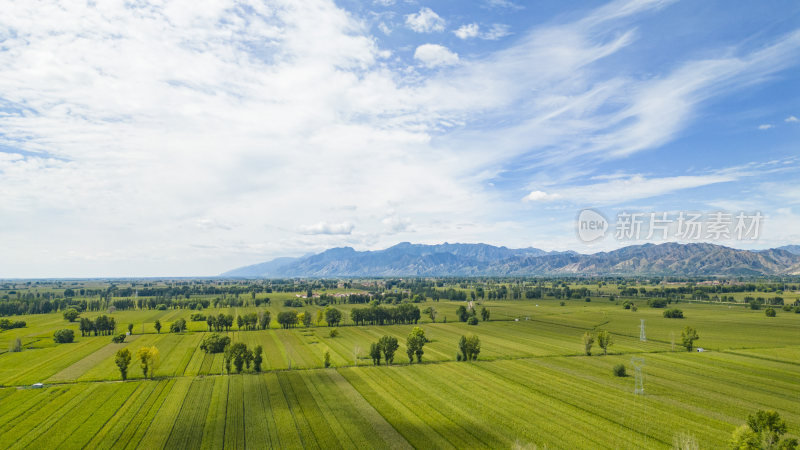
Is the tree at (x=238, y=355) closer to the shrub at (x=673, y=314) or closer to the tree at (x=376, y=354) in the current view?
the tree at (x=376, y=354)

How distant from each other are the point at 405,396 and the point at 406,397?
66 cm

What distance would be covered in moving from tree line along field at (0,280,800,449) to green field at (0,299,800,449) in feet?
1.13

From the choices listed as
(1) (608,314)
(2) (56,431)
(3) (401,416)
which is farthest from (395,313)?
(2) (56,431)

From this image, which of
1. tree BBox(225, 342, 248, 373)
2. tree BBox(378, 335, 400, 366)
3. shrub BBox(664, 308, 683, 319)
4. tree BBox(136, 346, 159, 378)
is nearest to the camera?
tree BBox(136, 346, 159, 378)

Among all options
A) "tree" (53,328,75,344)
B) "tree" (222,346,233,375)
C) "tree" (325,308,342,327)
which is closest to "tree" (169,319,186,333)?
"tree" (53,328,75,344)

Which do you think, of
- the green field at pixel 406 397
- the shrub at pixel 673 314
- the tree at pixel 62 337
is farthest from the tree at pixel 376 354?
the shrub at pixel 673 314

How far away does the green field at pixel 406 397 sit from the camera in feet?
182

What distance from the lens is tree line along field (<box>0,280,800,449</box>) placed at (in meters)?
55.5

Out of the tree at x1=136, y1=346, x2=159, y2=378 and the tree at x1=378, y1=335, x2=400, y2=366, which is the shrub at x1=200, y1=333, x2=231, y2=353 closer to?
the tree at x1=136, y1=346, x2=159, y2=378

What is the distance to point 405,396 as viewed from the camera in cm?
7344

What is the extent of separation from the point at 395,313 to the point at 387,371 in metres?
88.2

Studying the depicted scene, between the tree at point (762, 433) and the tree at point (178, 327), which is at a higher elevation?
the tree at point (762, 433)

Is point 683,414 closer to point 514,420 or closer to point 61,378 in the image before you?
point 514,420

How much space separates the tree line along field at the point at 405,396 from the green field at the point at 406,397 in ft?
1.13
